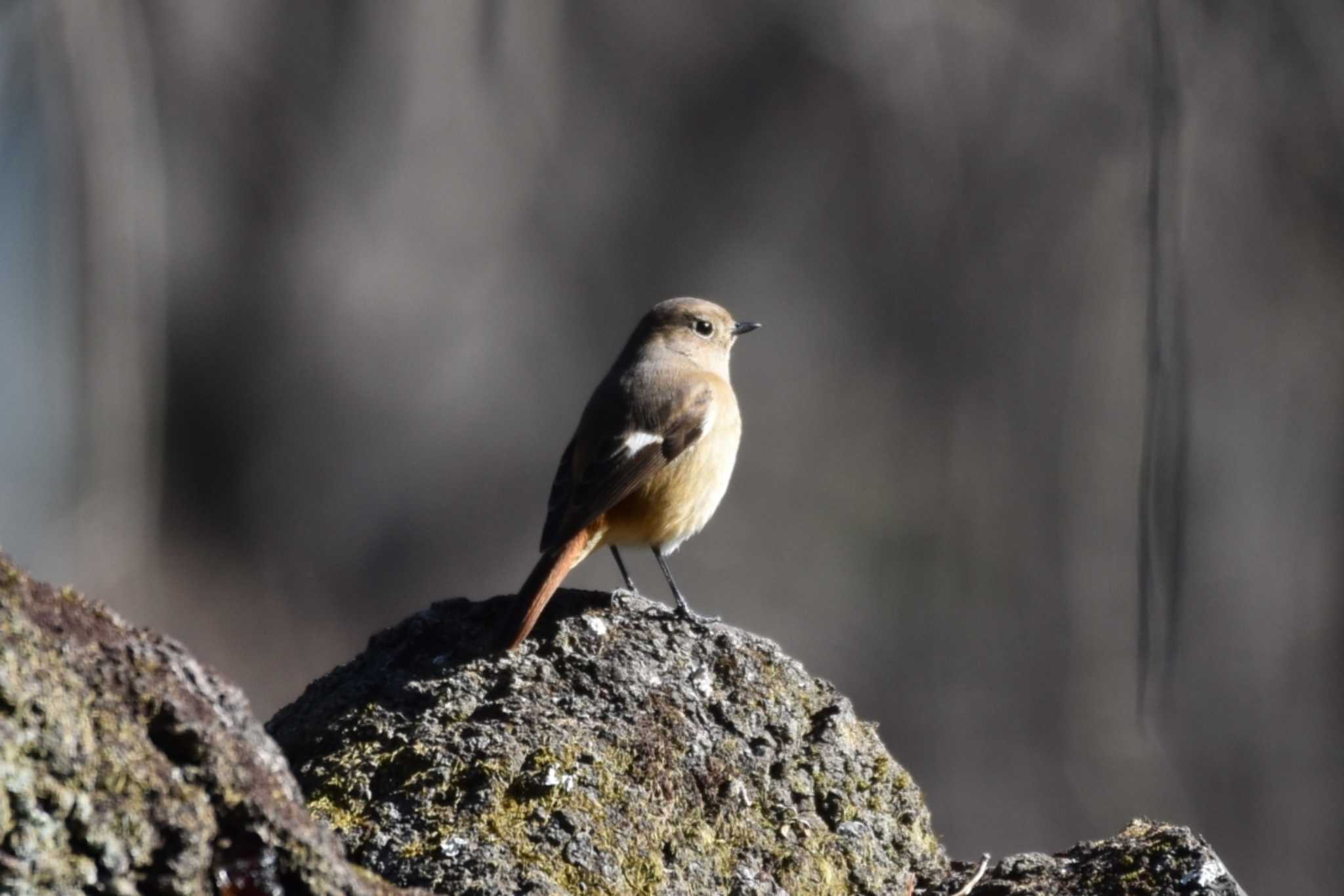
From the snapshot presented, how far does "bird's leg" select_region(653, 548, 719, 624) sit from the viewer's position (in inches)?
91.0

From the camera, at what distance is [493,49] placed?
548 centimetres

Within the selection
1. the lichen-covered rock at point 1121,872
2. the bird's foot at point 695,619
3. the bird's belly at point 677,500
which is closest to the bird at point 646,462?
the bird's belly at point 677,500

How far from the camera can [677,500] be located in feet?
12.0

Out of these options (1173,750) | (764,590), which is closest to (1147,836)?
(764,590)

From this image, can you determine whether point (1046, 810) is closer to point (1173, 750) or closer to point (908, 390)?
point (1173, 750)

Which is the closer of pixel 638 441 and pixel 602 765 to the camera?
pixel 602 765

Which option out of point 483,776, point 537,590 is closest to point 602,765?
point 483,776

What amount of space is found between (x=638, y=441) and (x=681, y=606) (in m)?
0.54

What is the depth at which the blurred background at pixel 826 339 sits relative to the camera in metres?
5.35

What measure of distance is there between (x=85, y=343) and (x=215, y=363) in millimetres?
450

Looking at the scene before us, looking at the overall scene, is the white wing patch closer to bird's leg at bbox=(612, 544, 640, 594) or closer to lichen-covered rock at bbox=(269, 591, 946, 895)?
bird's leg at bbox=(612, 544, 640, 594)

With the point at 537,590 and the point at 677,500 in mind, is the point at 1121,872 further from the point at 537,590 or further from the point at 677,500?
the point at 677,500

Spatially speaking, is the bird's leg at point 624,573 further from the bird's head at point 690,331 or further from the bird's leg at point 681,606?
the bird's head at point 690,331

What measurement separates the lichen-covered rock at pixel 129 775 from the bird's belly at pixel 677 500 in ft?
7.80
